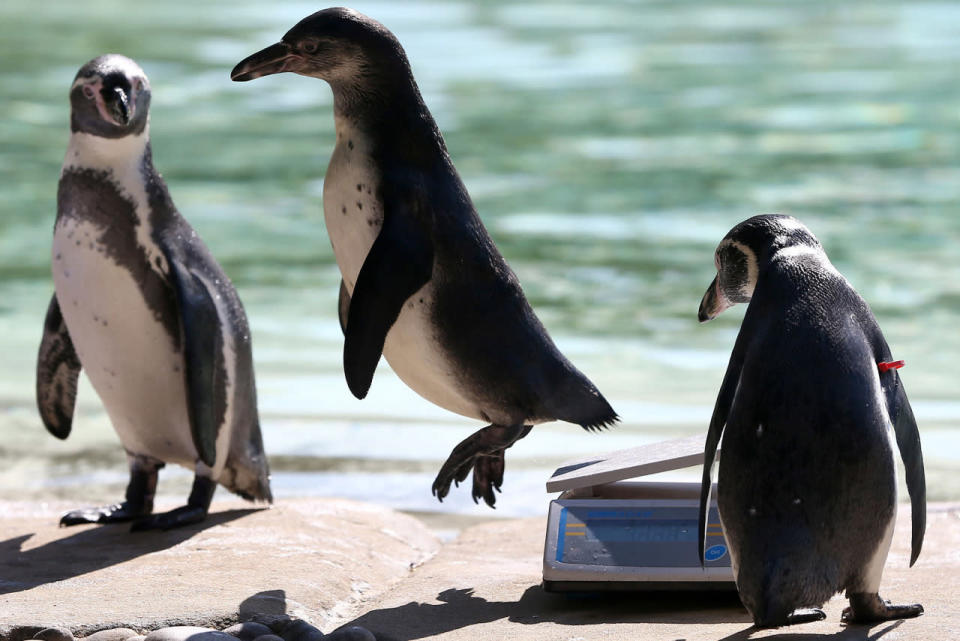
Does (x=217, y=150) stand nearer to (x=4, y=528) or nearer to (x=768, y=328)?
(x=4, y=528)

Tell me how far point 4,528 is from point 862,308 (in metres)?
2.18

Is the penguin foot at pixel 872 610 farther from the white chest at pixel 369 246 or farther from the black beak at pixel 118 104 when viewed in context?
the black beak at pixel 118 104

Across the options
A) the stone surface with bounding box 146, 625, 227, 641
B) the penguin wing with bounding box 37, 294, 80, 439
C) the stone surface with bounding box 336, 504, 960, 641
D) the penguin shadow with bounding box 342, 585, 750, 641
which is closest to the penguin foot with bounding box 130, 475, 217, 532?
the penguin wing with bounding box 37, 294, 80, 439

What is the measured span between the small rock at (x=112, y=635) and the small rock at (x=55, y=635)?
0.03 m

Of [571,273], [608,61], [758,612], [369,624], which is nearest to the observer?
[758,612]

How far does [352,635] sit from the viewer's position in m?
2.77

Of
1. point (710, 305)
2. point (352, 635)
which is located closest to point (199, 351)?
point (352, 635)

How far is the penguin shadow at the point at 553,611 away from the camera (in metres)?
2.89

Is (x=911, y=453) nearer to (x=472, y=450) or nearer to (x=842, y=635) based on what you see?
(x=842, y=635)

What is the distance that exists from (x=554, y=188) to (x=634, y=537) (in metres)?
6.75

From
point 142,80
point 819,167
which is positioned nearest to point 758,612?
point 142,80

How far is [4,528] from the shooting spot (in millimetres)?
3740

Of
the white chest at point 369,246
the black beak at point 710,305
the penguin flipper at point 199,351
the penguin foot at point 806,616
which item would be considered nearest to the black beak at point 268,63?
the white chest at point 369,246

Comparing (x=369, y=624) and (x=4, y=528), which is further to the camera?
(x=4, y=528)
